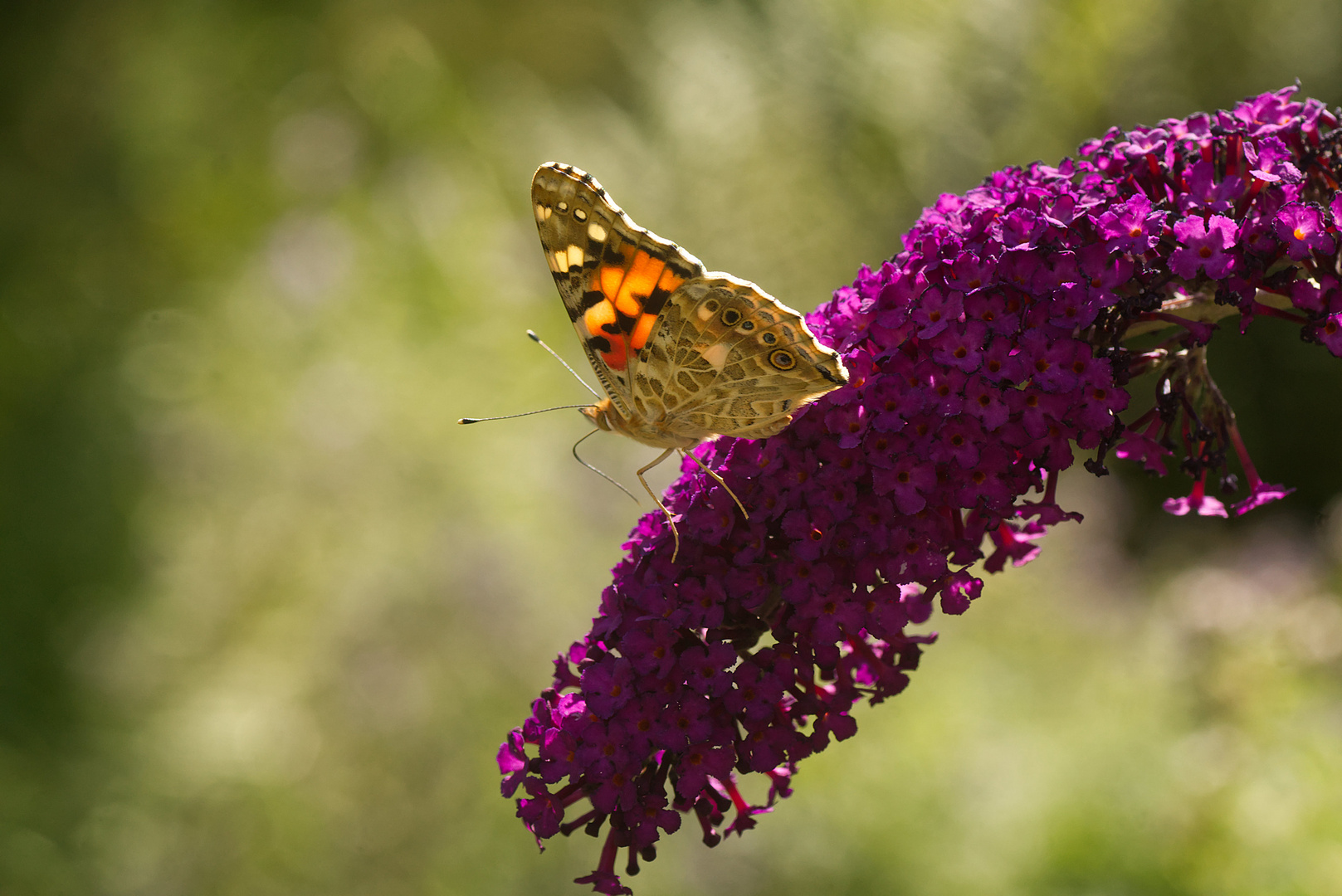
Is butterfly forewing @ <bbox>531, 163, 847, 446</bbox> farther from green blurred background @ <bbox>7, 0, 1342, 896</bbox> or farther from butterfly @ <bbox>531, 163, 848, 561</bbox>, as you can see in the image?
green blurred background @ <bbox>7, 0, 1342, 896</bbox>

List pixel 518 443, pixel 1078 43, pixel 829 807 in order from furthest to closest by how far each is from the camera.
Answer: pixel 1078 43 → pixel 518 443 → pixel 829 807

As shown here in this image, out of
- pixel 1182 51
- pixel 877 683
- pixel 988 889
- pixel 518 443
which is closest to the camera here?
pixel 877 683

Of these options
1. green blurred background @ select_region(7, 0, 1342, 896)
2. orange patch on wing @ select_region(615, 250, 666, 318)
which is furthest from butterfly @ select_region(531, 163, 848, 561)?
green blurred background @ select_region(7, 0, 1342, 896)

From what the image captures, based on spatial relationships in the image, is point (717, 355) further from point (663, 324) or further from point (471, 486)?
point (471, 486)

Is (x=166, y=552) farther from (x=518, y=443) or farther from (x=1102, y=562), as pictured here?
(x=1102, y=562)

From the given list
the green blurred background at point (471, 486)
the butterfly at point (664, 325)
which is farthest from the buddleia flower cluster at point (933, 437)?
the green blurred background at point (471, 486)

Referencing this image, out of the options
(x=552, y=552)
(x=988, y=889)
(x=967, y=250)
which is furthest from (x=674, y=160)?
(x=967, y=250)

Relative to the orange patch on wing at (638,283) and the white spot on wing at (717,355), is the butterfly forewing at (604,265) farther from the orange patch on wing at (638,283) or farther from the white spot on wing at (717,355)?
the white spot on wing at (717,355)
